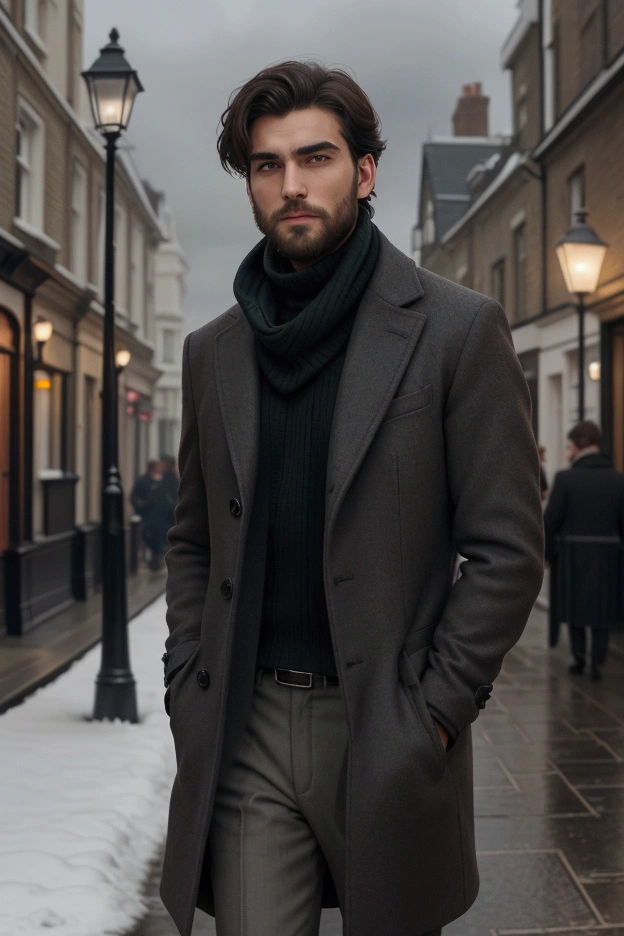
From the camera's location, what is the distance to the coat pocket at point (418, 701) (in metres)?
1.94

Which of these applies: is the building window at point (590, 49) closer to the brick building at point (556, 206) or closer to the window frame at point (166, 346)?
the brick building at point (556, 206)

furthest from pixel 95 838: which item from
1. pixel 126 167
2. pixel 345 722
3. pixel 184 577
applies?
pixel 126 167

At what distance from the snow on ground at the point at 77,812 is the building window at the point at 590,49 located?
35.2ft

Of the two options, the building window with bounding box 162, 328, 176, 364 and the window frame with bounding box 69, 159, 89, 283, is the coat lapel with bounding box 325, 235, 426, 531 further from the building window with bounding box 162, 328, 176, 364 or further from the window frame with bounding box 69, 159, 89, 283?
the building window with bounding box 162, 328, 176, 364

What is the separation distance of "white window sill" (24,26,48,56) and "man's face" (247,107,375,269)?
11.4 m

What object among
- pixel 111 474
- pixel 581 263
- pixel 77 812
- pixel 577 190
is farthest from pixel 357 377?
pixel 577 190

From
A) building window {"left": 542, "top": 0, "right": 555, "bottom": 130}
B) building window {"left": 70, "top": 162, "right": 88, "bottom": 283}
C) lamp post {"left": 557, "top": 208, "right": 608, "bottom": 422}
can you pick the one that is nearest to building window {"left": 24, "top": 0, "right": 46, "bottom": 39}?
building window {"left": 70, "top": 162, "right": 88, "bottom": 283}

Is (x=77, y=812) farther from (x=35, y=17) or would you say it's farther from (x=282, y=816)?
(x=35, y=17)

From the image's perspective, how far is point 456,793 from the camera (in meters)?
2.05

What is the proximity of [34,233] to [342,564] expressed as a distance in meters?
11.7

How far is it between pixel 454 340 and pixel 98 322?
52.9 feet

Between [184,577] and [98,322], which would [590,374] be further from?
[184,577]

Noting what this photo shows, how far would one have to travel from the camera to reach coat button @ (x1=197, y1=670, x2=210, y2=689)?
2.14 metres

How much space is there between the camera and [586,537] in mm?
8758
